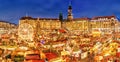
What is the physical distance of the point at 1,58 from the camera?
696 cm

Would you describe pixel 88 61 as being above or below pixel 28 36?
below

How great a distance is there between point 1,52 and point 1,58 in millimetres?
279

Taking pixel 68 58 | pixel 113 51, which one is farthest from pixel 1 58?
pixel 113 51

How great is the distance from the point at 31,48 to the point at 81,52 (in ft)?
3.52

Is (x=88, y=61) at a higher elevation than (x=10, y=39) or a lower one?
lower

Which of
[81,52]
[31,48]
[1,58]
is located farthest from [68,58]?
[1,58]

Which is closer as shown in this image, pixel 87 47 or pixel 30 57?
pixel 30 57

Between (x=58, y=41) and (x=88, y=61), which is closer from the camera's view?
(x=88, y=61)

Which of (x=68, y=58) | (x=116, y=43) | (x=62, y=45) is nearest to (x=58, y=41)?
(x=62, y=45)

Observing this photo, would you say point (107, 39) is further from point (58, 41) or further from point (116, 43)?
point (58, 41)

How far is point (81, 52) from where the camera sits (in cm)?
725

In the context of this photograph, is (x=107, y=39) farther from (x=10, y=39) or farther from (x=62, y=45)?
(x=10, y=39)

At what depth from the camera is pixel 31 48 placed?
24.0ft

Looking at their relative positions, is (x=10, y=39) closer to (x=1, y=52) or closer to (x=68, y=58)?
(x=1, y=52)
